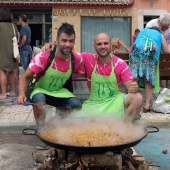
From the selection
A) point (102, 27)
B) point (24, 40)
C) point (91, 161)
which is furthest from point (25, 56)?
point (102, 27)

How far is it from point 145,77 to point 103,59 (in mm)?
2274

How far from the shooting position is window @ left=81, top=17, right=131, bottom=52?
17.2 m

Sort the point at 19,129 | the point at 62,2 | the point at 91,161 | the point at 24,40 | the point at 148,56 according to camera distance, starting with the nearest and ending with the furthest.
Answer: the point at 91,161 < the point at 19,129 < the point at 148,56 < the point at 24,40 < the point at 62,2

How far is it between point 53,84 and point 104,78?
2.04 ft

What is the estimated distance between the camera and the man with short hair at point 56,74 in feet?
13.2

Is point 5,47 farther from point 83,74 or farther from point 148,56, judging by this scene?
point 83,74

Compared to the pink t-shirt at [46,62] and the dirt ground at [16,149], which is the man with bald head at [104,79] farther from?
the dirt ground at [16,149]

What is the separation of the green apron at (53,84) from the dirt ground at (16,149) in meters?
0.73

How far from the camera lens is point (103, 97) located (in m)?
4.18

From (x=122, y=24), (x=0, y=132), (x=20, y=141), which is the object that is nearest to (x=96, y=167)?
(x=20, y=141)

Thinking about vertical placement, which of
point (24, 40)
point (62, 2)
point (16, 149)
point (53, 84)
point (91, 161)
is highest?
point (62, 2)

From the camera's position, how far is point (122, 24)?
17.4 meters

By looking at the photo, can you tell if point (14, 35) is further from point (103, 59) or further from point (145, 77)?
point (103, 59)

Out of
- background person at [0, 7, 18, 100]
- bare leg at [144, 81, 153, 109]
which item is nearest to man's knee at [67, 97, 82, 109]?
bare leg at [144, 81, 153, 109]
